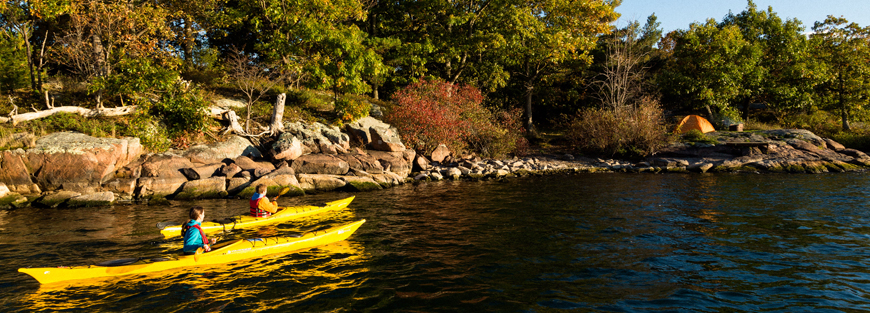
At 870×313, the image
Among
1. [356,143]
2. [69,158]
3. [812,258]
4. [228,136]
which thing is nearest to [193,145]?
[228,136]

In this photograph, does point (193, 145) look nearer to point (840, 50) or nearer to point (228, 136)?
point (228, 136)

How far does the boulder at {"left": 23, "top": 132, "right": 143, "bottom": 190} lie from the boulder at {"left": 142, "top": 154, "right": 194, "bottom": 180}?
103 centimetres

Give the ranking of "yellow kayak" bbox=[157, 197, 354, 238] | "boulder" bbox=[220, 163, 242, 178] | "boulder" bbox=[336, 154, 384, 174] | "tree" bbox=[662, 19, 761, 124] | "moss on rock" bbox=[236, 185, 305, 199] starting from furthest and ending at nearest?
"tree" bbox=[662, 19, 761, 124], "boulder" bbox=[336, 154, 384, 174], "boulder" bbox=[220, 163, 242, 178], "moss on rock" bbox=[236, 185, 305, 199], "yellow kayak" bbox=[157, 197, 354, 238]

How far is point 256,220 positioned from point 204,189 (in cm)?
602

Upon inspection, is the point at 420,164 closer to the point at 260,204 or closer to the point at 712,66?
the point at 260,204

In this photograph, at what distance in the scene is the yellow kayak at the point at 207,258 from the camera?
24.8 feet

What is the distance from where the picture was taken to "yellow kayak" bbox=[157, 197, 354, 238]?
11.0m

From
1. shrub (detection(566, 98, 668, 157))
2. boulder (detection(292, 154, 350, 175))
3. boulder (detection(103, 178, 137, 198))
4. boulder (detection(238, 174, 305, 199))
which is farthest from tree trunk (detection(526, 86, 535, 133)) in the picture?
boulder (detection(103, 178, 137, 198))

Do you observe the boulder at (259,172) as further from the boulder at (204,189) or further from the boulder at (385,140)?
the boulder at (385,140)

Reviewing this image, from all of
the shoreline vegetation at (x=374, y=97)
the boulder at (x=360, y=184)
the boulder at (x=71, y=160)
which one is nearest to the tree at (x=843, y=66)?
the shoreline vegetation at (x=374, y=97)

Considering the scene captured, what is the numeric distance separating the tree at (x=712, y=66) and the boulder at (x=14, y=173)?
116 feet

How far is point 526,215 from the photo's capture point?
13.1 m

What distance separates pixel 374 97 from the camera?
31438 millimetres

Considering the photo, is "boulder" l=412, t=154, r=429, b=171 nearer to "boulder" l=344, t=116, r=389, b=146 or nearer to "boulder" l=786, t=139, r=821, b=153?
"boulder" l=344, t=116, r=389, b=146
